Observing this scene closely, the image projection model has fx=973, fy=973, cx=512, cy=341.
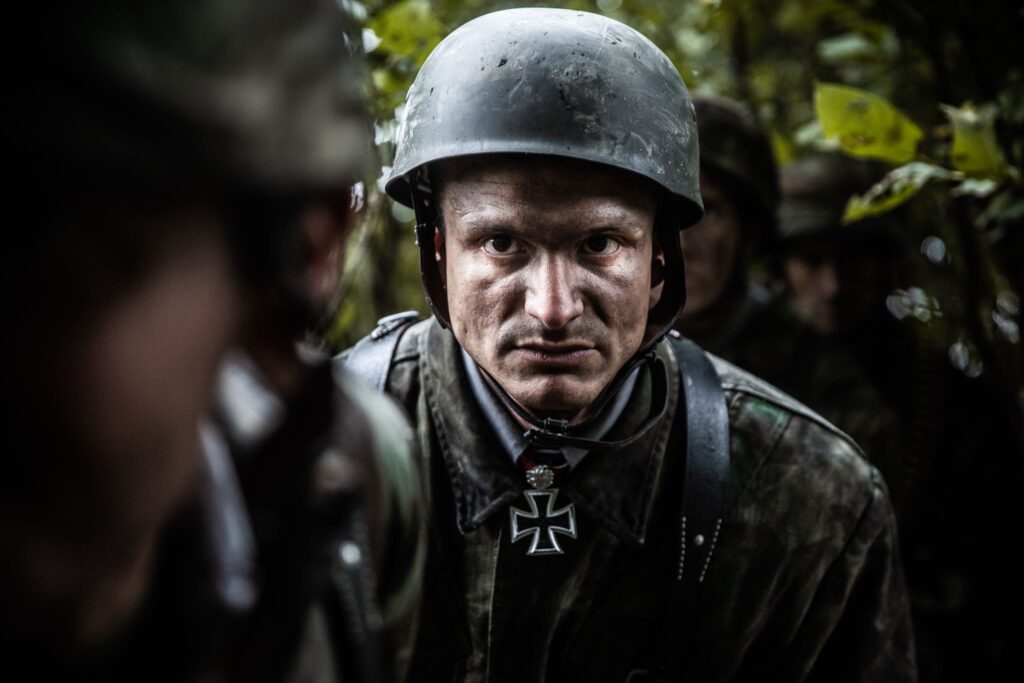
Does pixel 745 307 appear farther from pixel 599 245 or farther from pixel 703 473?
pixel 599 245

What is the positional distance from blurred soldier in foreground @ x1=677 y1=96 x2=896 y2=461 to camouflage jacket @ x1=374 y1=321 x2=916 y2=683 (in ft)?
Answer: 4.76

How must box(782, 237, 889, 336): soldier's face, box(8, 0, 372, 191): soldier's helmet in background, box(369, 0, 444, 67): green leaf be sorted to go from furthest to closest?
box(782, 237, 889, 336): soldier's face
box(369, 0, 444, 67): green leaf
box(8, 0, 372, 191): soldier's helmet in background

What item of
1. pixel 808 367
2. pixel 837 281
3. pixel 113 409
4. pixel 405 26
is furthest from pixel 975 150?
pixel 113 409

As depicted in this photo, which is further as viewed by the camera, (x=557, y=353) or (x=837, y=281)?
(x=837, y=281)

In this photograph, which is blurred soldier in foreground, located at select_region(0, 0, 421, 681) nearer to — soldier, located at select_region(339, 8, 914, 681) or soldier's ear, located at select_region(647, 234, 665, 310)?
soldier, located at select_region(339, 8, 914, 681)

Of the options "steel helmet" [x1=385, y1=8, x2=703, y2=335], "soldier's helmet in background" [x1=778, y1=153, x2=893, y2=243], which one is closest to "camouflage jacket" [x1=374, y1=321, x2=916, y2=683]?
"steel helmet" [x1=385, y1=8, x2=703, y2=335]

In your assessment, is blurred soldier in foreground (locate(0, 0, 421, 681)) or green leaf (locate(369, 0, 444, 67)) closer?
blurred soldier in foreground (locate(0, 0, 421, 681))

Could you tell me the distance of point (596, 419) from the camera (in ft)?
7.53

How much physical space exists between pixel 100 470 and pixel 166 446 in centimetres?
6

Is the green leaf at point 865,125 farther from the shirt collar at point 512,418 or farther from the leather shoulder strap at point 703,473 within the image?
the shirt collar at point 512,418

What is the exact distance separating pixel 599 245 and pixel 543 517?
25.3 inches

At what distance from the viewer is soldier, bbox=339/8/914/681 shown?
6.88 feet

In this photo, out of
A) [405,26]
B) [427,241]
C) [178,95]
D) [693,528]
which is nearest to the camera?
[178,95]

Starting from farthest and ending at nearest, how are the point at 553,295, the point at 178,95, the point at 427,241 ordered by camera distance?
the point at 427,241 → the point at 553,295 → the point at 178,95
